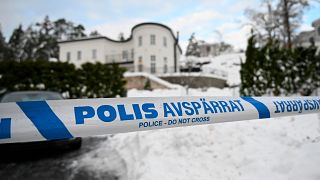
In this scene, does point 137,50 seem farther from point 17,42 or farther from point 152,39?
point 17,42

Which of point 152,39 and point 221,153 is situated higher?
point 152,39

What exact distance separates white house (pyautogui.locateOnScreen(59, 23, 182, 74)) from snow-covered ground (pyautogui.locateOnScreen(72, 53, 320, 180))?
28203 mm

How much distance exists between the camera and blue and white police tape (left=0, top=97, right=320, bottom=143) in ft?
5.23

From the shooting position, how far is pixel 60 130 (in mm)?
1643

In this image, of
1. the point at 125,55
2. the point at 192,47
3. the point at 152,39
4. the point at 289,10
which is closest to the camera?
the point at 289,10

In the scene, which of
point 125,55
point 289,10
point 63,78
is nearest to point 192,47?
point 125,55

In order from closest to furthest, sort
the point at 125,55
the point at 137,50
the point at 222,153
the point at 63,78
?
the point at 222,153 → the point at 63,78 → the point at 137,50 → the point at 125,55

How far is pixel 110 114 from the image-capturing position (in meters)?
1.83

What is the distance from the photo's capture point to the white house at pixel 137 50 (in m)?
32.7

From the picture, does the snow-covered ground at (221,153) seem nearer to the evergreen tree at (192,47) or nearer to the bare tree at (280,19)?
the bare tree at (280,19)

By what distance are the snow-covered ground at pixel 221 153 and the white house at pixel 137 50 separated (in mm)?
28203

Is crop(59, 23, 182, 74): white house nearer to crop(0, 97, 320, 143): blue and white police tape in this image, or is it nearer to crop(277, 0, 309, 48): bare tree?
crop(277, 0, 309, 48): bare tree

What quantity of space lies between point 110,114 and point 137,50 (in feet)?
106

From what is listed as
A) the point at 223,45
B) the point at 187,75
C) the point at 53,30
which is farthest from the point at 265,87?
the point at 53,30
